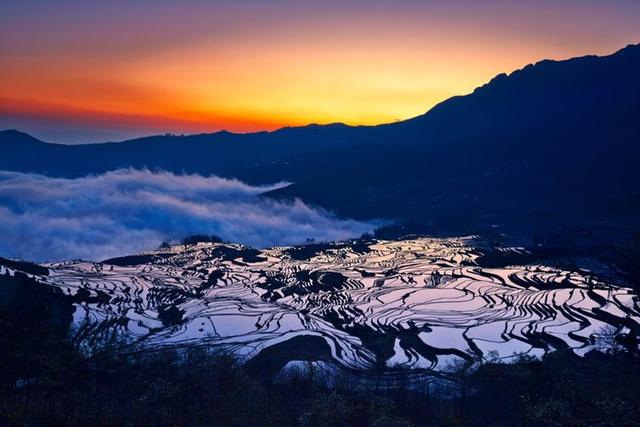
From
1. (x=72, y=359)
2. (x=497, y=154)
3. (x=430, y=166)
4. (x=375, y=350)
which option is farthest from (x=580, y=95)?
(x=72, y=359)

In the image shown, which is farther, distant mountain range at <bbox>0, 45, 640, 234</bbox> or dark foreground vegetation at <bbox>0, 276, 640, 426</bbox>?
distant mountain range at <bbox>0, 45, 640, 234</bbox>

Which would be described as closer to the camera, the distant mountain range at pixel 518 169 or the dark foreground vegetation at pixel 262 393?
the dark foreground vegetation at pixel 262 393

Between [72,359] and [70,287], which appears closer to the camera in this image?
[72,359]

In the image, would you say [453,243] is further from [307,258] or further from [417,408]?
[417,408]

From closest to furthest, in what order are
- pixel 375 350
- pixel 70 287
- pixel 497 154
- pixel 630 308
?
pixel 375 350
pixel 630 308
pixel 70 287
pixel 497 154

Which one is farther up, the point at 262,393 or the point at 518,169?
the point at 518,169

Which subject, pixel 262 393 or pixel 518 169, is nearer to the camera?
pixel 262 393

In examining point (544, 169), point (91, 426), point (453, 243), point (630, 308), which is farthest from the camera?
point (544, 169)

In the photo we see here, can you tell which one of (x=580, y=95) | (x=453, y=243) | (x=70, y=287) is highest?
(x=580, y=95)
